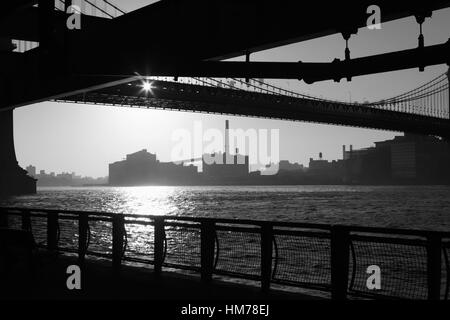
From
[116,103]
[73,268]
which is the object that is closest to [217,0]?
[73,268]

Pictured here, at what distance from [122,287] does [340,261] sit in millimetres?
3280

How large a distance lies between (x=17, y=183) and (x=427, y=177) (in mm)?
119457

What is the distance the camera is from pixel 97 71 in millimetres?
10172

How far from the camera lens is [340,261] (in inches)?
294

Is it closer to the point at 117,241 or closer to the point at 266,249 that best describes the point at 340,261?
the point at 266,249

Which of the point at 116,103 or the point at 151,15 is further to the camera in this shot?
the point at 116,103

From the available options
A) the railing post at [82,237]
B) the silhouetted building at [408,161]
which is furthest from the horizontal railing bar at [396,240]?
the silhouetted building at [408,161]

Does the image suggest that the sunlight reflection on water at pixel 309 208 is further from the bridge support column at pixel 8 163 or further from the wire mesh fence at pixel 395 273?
the wire mesh fence at pixel 395 273

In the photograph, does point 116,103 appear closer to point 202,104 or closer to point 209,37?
point 202,104

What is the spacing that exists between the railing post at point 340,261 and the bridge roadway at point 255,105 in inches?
1669

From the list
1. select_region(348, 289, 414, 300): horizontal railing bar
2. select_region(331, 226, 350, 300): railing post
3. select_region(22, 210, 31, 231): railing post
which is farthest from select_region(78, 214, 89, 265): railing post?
select_region(348, 289, 414, 300): horizontal railing bar

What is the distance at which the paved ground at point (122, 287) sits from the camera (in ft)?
26.3
